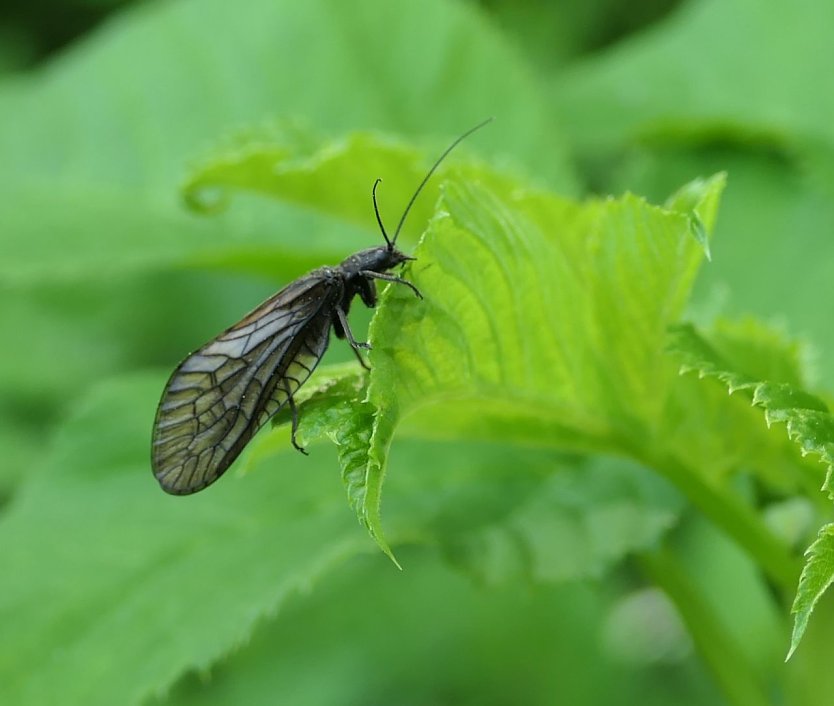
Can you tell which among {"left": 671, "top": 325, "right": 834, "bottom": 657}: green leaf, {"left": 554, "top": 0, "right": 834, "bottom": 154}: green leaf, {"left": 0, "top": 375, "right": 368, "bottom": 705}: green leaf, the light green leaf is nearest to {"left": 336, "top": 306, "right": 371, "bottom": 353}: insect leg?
{"left": 0, "top": 375, "right": 368, "bottom": 705}: green leaf

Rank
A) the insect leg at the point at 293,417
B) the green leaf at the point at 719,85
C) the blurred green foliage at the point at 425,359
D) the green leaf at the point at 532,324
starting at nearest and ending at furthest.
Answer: the green leaf at the point at 532,324 → the insect leg at the point at 293,417 → the blurred green foliage at the point at 425,359 → the green leaf at the point at 719,85

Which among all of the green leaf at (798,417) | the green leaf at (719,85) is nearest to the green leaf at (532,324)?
the green leaf at (798,417)

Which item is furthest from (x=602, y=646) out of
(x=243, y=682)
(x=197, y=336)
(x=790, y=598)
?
(x=790, y=598)

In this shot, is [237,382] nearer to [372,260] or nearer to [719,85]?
[372,260]

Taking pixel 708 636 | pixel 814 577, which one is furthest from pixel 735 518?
pixel 814 577

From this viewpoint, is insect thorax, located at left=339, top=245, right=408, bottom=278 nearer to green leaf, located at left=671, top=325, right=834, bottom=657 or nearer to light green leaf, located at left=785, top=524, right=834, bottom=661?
green leaf, located at left=671, top=325, right=834, bottom=657

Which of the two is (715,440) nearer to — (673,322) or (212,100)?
(673,322)

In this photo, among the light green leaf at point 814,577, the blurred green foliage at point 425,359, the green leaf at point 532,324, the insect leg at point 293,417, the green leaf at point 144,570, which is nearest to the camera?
the light green leaf at point 814,577

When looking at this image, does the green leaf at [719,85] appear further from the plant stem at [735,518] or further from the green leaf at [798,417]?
the green leaf at [798,417]
